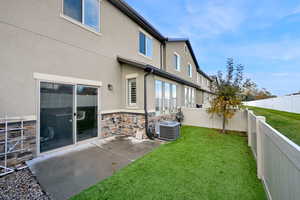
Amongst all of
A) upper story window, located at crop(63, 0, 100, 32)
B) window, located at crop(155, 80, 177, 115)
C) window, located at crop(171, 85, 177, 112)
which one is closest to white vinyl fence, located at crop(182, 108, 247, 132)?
window, located at crop(171, 85, 177, 112)

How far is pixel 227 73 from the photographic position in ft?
24.5

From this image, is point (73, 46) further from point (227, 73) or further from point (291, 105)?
point (291, 105)

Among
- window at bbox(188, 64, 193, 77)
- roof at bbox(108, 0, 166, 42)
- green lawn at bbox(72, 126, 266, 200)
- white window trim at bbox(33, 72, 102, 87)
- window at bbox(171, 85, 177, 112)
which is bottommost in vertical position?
green lawn at bbox(72, 126, 266, 200)

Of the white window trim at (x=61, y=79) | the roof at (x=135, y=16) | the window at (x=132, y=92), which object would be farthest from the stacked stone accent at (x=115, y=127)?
the roof at (x=135, y=16)

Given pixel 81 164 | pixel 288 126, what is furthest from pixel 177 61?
pixel 81 164

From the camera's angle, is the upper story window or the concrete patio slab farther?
the upper story window

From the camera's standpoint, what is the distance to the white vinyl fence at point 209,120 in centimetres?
796

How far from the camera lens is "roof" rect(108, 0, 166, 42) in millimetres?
6895

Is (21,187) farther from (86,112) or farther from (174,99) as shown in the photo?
(174,99)

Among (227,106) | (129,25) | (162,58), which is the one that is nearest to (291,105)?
(227,106)

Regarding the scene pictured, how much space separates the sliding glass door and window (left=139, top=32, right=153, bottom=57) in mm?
4677

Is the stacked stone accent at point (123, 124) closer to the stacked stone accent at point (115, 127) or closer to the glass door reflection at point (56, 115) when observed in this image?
the stacked stone accent at point (115, 127)

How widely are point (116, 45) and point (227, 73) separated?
20.7ft

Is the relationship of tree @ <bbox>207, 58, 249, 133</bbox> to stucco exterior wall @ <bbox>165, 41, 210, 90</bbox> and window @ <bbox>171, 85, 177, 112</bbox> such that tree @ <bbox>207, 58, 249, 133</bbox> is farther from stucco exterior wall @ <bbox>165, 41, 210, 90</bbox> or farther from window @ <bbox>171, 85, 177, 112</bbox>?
stucco exterior wall @ <bbox>165, 41, 210, 90</bbox>
